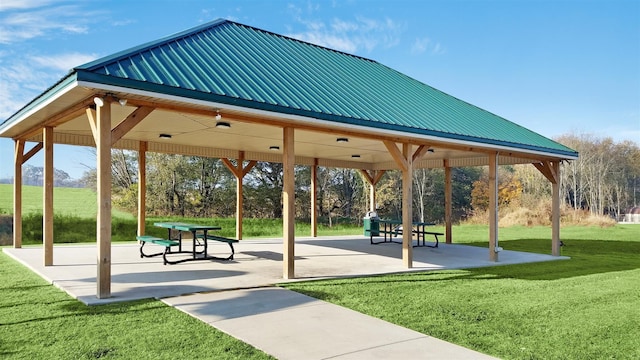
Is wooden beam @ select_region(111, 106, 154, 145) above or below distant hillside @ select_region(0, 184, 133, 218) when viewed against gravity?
above

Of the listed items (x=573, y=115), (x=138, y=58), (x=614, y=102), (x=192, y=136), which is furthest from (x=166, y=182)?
(x=614, y=102)

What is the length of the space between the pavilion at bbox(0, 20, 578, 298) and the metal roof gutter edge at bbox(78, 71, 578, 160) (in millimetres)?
14

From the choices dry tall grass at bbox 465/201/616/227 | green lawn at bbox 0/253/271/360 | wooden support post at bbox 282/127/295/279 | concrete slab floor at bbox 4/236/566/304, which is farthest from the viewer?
dry tall grass at bbox 465/201/616/227

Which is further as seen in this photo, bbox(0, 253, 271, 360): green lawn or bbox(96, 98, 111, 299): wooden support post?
bbox(96, 98, 111, 299): wooden support post

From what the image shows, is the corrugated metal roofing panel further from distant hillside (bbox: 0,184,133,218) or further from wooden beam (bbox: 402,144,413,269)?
distant hillside (bbox: 0,184,133,218)

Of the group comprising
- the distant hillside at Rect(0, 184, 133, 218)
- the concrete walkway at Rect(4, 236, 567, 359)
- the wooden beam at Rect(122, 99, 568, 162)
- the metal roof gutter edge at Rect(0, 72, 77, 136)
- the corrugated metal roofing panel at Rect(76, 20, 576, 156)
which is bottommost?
the concrete walkway at Rect(4, 236, 567, 359)

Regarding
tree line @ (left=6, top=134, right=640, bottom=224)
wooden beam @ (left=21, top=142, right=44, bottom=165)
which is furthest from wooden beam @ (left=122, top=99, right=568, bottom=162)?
tree line @ (left=6, top=134, right=640, bottom=224)

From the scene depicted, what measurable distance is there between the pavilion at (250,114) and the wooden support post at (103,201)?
0.01 metres

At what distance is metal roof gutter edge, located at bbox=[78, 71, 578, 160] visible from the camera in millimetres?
5023

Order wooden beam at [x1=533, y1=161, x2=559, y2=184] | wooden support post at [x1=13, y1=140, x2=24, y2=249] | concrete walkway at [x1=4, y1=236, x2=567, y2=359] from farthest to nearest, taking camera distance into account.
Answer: wooden beam at [x1=533, y1=161, x2=559, y2=184]
wooden support post at [x1=13, y1=140, x2=24, y2=249]
concrete walkway at [x1=4, y1=236, x2=567, y2=359]

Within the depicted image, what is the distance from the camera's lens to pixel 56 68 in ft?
109

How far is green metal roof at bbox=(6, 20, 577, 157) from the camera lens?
5.71m

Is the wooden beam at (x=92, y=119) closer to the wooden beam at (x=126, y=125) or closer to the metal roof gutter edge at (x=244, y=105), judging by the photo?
the wooden beam at (x=126, y=125)

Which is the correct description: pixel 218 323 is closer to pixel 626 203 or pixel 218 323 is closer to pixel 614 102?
pixel 626 203
